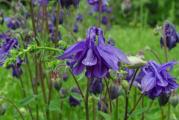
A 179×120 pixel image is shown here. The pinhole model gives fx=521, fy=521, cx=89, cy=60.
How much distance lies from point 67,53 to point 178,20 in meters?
10.1

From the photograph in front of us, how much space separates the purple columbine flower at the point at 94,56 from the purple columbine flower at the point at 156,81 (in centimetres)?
25

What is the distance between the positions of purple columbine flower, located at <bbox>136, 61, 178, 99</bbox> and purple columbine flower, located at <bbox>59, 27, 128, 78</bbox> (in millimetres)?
255

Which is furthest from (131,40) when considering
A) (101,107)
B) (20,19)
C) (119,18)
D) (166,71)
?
(166,71)

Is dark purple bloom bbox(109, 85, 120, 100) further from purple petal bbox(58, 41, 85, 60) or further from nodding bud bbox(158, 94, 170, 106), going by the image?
purple petal bbox(58, 41, 85, 60)

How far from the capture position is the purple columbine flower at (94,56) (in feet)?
4.91

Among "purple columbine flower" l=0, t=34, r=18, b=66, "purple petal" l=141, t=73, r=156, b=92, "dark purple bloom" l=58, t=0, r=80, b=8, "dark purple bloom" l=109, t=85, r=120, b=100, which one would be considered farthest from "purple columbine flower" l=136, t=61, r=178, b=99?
"dark purple bloom" l=58, t=0, r=80, b=8

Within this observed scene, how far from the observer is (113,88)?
188 cm

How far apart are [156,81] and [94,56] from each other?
339 mm

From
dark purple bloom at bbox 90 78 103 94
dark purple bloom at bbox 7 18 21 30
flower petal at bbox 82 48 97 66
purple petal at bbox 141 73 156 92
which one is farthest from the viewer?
dark purple bloom at bbox 7 18 21 30

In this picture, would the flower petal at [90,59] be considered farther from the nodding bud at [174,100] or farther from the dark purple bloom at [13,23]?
the dark purple bloom at [13,23]

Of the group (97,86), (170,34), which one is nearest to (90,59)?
(97,86)

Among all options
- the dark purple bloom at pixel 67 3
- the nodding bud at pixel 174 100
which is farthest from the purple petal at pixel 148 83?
the dark purple bloom at pixel 67 3

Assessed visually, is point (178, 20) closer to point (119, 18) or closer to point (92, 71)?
point (119, 18)

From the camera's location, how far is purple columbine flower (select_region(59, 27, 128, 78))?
4.91 ft
